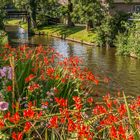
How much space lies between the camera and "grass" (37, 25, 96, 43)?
50.9 metres

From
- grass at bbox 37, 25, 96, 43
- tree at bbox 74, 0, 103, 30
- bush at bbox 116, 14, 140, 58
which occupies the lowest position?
grass at bbox 37, 25, 96, 43

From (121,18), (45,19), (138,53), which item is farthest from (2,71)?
(45,19)

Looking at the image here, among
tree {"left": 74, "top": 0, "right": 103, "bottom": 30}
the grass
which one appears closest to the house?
the grass

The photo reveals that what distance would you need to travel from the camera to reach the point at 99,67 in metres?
30.4

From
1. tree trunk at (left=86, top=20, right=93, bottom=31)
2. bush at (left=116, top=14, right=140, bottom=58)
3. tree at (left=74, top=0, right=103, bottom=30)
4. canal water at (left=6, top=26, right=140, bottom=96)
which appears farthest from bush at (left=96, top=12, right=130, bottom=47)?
tree trunk at (left=86, top=20, right=93, bottom=31)

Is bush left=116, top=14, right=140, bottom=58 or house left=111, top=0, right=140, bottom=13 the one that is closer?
bush left=116, top=14, right=140, bottom=58

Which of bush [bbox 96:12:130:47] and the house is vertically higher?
the house

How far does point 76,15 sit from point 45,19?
1914 centimetres

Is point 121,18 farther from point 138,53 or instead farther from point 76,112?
point 76,112

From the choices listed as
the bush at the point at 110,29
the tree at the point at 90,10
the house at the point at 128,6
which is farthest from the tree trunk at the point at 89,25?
the bush at the point at 110,29

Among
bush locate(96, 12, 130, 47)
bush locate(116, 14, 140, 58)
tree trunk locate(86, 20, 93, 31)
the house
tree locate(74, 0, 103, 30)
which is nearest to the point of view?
bush locate(116, 14, 140, 58)

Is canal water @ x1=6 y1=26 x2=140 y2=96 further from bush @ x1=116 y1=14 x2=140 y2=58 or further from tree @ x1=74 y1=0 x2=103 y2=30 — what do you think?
tree @ x1=74 y1=0 x2=103 y2=30

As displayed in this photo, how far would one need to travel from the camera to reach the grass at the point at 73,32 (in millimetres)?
50938

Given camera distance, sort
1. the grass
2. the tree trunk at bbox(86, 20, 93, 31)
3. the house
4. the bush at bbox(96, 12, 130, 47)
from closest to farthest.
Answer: the bush at bbox(96, 12, 130, 47) → the grass → the tree trunk at bbox(86, 20, 93, 31) → the house
